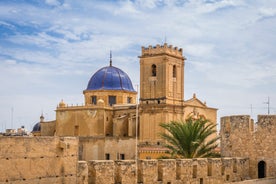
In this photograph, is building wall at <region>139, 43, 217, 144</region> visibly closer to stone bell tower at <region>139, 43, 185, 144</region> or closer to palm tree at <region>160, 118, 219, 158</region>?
stone bell tower at <region>139, 43, 185, 144</region>

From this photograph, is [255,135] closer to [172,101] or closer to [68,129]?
[172,101]

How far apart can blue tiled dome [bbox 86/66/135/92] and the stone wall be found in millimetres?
39472

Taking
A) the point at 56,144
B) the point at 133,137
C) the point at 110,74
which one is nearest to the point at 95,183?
the point at 56,144

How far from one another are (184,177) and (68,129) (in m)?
32.2

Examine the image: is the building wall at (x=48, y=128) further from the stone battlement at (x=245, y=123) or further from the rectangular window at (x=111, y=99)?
the stone battlement at (x=245, y=123)

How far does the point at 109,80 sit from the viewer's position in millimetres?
55812

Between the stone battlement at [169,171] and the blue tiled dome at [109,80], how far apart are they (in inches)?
1277

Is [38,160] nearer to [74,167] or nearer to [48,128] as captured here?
[74,167]

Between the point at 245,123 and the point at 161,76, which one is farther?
the point at 161,76

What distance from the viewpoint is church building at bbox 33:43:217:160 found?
1838 inches

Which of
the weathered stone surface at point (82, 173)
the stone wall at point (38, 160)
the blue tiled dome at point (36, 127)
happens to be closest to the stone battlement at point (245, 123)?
the weathered stone surface at point (82, 173)

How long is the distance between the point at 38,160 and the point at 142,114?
32695 mm

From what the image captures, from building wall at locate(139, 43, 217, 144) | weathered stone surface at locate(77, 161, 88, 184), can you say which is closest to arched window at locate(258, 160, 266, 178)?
weathered stone surface at locate(77, 161, 88, 184)

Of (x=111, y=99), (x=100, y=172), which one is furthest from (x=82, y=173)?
(x=111, y=99)
